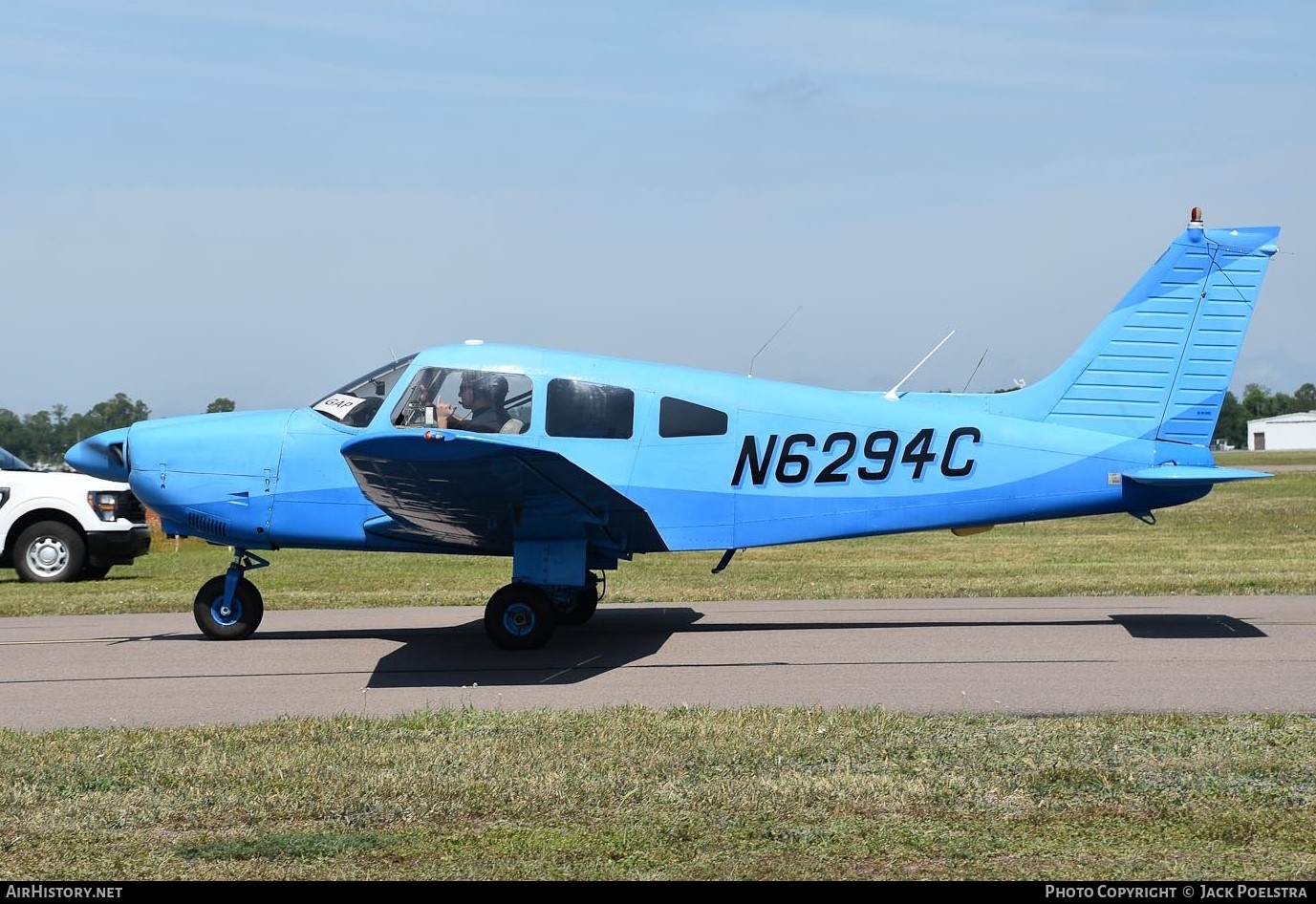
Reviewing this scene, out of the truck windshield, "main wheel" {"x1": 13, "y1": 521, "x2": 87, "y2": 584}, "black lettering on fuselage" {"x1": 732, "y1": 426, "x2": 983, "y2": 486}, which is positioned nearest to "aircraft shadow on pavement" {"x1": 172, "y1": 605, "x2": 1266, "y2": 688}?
"black lettering on fuselage" {"x1": 732, "y1": 426, "x2": 983, "y2": 486}

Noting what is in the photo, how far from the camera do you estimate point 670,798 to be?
5.47m

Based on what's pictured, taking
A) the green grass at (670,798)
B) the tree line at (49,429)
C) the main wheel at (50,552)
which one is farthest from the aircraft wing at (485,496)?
the tree line at (49,429)

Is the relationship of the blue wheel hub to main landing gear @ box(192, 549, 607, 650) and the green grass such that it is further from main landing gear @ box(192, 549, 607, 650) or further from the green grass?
the green grass

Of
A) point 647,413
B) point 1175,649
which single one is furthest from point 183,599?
point 1175,649

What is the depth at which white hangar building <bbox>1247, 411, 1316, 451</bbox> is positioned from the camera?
131 m

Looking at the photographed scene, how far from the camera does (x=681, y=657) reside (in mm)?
9562

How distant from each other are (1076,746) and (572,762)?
91.8 inches

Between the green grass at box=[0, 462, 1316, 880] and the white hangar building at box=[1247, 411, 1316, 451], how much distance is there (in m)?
136

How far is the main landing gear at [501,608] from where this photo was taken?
32.6 ft

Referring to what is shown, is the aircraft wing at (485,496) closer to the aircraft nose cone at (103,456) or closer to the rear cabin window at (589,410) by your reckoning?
the rear cabin window at (589,410)

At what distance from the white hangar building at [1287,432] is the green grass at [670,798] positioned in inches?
5354

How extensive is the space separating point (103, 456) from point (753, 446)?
5.24 meters

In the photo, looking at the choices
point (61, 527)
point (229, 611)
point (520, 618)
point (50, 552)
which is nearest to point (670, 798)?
point (520, 618)

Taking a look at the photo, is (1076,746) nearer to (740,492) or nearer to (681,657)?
(681,657)
